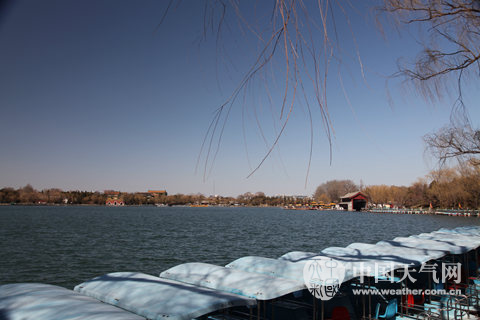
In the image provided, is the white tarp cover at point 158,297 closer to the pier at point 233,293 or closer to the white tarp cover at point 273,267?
the pier at point 233,293

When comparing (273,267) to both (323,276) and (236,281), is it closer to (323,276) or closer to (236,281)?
(323,276)

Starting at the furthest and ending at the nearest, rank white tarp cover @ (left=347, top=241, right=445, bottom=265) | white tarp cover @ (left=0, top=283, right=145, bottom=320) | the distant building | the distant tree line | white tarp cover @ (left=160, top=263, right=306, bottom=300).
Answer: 1. the distant building
2. the distant tree line
3. white tarp cover @ (left=347, top=241, right=445, bottom=265)
4. white tarp cover @ (left=160, top=263, right=306, bottom=300)
5. white tarp cover @ (left=0, top=283, right=145, bottom=320)

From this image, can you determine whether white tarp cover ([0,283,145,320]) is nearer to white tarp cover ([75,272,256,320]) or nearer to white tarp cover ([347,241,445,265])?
white tarp cover ([75,272,256,320])

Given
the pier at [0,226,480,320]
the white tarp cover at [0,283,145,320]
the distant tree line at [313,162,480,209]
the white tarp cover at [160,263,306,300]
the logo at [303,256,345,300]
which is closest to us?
the white tarp cover at [0,283,145,320]

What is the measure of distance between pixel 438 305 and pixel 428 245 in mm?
2371

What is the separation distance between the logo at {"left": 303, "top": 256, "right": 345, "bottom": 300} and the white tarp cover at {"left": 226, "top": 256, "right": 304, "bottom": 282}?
0.22 metres

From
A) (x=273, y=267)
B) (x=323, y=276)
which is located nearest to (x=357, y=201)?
(x=273, y=267)

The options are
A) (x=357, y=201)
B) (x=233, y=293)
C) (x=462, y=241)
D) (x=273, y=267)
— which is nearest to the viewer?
(x=233, y=293)

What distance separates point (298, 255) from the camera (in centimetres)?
1093

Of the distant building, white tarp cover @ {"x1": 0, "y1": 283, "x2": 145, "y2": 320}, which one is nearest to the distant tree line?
the distant building

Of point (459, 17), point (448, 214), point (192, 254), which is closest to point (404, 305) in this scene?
point (459, 17)

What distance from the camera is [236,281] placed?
705 cm

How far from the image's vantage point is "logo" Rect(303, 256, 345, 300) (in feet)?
23.8

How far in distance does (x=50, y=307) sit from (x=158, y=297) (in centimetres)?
149
